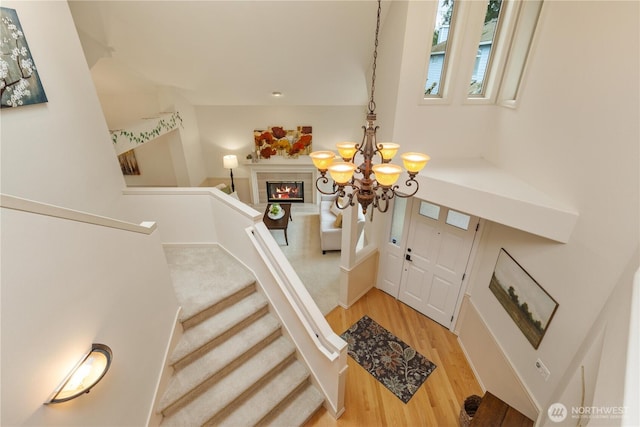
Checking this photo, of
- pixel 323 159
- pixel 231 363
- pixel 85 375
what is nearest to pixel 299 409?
pixel 231 363

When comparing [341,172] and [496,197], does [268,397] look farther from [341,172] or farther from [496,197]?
[496,197]

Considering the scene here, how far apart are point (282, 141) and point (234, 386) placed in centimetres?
602

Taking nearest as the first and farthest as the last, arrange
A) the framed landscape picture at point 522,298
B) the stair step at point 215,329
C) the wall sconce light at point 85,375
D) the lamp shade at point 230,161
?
1. the wall sconce light at point 85,375
2. the framed landscape picture at point 522,298
3. the stair step at point 215,329
4. the lamp shade at point 230,161

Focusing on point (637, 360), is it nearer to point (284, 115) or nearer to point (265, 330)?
point (265, 330)

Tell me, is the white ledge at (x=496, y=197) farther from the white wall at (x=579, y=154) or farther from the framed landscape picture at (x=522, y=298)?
the framed landscape picture at (x=522, y=298)

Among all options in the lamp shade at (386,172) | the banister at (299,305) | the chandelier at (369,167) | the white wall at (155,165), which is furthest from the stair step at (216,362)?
the white wall at (155,165)

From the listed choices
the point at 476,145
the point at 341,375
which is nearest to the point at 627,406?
the point at 341,375

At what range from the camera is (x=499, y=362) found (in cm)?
307

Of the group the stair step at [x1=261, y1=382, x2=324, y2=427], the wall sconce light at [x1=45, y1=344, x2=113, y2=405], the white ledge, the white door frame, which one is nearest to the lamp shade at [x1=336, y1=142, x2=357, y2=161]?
the white ledge

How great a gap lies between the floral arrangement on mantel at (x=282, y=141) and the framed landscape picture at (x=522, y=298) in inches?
219

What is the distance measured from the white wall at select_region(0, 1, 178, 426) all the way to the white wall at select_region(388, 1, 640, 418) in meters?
3.03

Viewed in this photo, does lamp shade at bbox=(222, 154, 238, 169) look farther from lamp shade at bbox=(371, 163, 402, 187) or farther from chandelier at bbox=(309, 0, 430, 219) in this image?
lamp shade at bbox=(371, 163, 402, 187)

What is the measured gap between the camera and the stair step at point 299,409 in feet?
9.10

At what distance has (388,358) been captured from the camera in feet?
12.2
